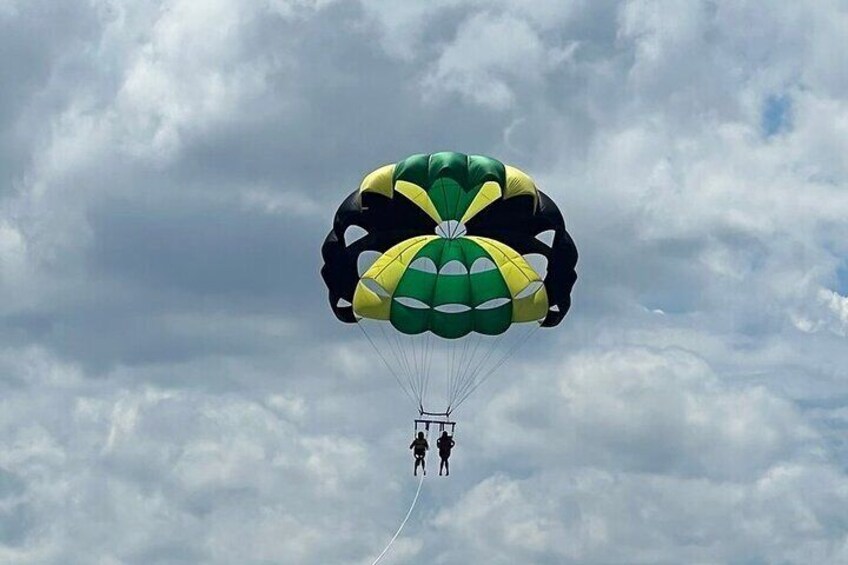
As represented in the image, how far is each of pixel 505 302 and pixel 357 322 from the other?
4.63 m

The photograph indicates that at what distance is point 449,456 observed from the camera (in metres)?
78.9

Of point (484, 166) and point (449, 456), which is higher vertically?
point (484, 166)

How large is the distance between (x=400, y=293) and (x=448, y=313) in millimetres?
1723

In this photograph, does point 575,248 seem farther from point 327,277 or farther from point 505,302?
point 327,277

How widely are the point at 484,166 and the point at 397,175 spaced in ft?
8.73

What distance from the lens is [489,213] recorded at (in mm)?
78375

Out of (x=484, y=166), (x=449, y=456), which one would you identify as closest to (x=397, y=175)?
(x=484, y=166)

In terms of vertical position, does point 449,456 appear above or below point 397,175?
below

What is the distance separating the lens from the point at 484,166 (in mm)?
76688

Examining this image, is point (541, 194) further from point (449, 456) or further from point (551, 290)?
point (449, 456)

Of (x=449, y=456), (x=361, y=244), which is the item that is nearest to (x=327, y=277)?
(x=361, y=244)

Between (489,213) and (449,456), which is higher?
(489,213)

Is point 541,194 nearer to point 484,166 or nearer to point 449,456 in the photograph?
point 484,166

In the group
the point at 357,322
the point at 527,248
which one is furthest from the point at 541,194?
the point at 357,322
